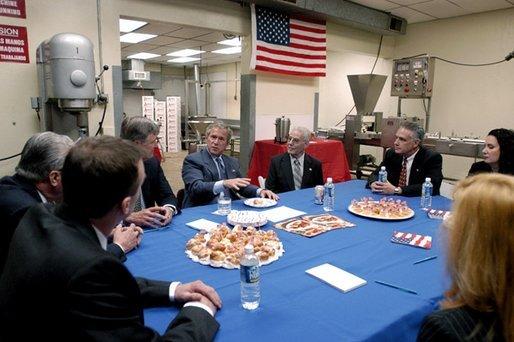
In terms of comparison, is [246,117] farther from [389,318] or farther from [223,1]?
[389,318]

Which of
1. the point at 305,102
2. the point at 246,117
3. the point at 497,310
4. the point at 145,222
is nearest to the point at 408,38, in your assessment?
the point at 305,102

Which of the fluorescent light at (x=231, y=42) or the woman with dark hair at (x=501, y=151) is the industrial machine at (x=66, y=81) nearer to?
the woman with dark hair at (x=501, y=151)

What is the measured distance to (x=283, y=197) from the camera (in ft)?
8.81

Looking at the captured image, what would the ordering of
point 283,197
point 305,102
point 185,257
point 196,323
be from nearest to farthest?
point 196,323 → point 185,257 → point 283,197 → point 305,102

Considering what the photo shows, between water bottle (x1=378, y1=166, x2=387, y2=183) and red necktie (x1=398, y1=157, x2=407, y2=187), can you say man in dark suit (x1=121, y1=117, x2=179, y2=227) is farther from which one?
red necktie (x1=398, y1=157, x2=407, y2=187)

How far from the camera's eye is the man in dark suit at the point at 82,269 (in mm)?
798

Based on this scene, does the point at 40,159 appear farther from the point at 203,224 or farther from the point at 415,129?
the point at 415,129

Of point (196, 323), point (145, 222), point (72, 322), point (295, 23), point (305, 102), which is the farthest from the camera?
point (305, 102)

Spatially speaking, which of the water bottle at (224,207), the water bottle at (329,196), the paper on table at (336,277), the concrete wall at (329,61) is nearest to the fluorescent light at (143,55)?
the concrete wall at (329,61)

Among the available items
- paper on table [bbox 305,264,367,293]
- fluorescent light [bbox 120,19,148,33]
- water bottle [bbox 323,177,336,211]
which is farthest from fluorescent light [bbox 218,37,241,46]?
paper on table [bbox 305,264,367,293]

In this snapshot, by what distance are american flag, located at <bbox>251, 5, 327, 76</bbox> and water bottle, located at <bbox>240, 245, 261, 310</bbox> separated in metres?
3.98

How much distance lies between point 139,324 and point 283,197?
6.15ft

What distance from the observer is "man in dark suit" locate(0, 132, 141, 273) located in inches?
55.8

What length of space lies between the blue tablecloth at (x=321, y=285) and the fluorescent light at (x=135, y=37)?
5774 mm
